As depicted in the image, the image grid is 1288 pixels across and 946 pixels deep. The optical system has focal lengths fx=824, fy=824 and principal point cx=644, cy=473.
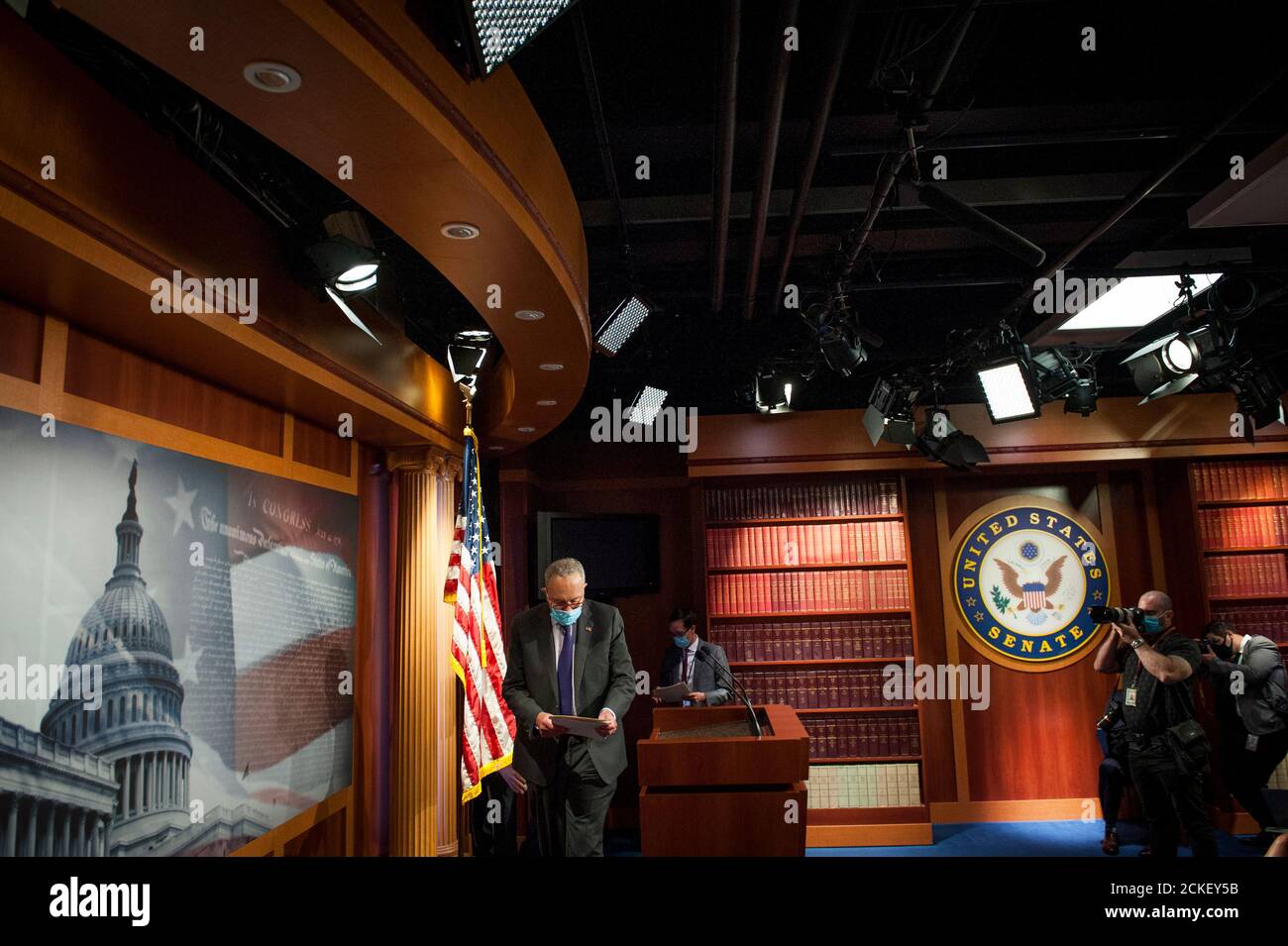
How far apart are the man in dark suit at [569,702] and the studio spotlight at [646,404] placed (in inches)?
86.3

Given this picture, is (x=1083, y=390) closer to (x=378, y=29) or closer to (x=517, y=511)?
(x=517, y=511)

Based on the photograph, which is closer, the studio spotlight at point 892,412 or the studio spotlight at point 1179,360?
the studio spotlight at point 1179,360

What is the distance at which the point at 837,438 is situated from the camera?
616 centimetres

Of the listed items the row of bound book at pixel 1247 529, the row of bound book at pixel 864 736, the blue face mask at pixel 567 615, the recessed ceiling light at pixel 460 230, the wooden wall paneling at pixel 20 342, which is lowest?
the row of bound book at pixel 864 736

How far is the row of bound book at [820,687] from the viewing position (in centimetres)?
607

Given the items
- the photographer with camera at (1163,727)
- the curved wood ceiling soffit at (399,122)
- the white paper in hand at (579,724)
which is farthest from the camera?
the photographer with camera at (1163,727)

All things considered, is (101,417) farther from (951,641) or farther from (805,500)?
(951,641)

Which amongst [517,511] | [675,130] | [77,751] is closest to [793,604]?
[517,511]

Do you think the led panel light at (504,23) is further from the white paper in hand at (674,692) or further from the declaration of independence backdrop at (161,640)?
the white paper in hand at (674,692)

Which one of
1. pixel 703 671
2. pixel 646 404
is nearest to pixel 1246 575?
pixel 703 671

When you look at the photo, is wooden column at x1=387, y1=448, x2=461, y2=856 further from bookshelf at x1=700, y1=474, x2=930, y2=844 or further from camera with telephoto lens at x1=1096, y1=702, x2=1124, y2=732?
camera with telephoto lens at x1=1096, y1=702, x2=1124, y2=732

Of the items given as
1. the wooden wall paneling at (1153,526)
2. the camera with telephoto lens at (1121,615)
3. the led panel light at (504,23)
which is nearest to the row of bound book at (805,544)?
the wooden wall paneling at (1153,526)

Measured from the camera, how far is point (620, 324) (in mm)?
4285

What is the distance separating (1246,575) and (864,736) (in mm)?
3061
